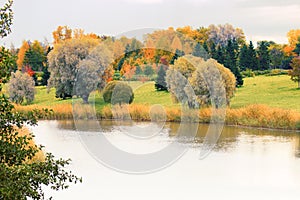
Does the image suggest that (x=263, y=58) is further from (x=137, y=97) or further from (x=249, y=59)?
(x=137, y=97)

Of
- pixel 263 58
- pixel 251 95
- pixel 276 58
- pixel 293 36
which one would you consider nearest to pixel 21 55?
pixel 263 58

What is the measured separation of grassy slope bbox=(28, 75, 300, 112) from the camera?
105 feet

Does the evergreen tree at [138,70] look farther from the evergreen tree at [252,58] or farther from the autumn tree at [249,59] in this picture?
the evergreen tree at [252,58]

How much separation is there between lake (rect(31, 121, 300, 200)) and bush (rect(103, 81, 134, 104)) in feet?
27.9

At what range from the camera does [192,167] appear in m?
16.4

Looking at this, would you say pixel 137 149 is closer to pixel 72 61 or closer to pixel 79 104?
pixel 79 104

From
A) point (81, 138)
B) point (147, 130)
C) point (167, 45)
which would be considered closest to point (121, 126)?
point (147, 130)

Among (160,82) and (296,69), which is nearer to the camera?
(296,69)

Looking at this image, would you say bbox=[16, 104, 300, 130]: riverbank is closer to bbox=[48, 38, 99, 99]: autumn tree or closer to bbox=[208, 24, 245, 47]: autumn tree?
bbox=[48, 38, 99, 99]: autumn tree

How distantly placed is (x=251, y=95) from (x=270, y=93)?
1.17 m

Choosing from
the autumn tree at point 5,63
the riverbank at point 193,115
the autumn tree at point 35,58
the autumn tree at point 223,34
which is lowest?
the riverbank at point 193,115

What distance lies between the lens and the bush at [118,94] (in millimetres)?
33438

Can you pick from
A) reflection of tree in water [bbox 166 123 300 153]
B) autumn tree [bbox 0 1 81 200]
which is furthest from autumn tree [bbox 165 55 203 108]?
autumn tree [bbox 0 1 81 200]

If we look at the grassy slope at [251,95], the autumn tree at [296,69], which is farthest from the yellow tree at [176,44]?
the autumn tree at [296,69]
